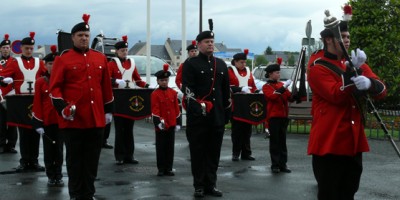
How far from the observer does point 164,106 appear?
35.6ft

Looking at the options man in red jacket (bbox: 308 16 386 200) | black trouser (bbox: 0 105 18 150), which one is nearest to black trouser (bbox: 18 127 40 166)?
black trouser (bbox: 0 105 18 150)

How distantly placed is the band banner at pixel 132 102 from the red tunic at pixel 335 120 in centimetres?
628

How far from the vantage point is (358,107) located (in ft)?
18.5

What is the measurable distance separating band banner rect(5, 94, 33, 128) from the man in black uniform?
9.43 ft

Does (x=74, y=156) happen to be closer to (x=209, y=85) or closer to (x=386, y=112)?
(x=209, y=85)

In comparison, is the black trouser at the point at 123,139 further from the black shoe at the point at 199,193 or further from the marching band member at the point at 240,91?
the black shoe at the point at 199,193

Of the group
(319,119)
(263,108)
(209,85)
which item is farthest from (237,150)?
(319,119)

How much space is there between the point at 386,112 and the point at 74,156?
56.2 feet

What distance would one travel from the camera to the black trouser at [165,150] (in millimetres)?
10586

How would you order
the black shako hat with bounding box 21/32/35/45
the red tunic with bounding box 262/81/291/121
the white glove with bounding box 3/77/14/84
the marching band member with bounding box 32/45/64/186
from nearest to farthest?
1. the marching band member with bounding box 32/45/64/186
2. the red tunic with bounding box 262/81/291/121
3. the black shako hat with bounding box 21/32/35/45
4. the white glove with bounding box 3/77/14/84

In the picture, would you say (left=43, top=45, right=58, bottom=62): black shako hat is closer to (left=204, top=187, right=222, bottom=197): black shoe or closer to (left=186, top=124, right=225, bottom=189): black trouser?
(left=186, top=124, right=225, bottom=189): black trouser

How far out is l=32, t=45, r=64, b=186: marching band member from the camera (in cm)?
919

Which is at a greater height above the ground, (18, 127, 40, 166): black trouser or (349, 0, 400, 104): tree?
(349, 0, 400, 104): tree

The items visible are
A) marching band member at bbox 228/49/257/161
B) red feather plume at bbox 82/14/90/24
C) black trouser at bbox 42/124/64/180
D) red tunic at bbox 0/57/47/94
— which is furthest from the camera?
marching band member at bbox 228/49/257/161
